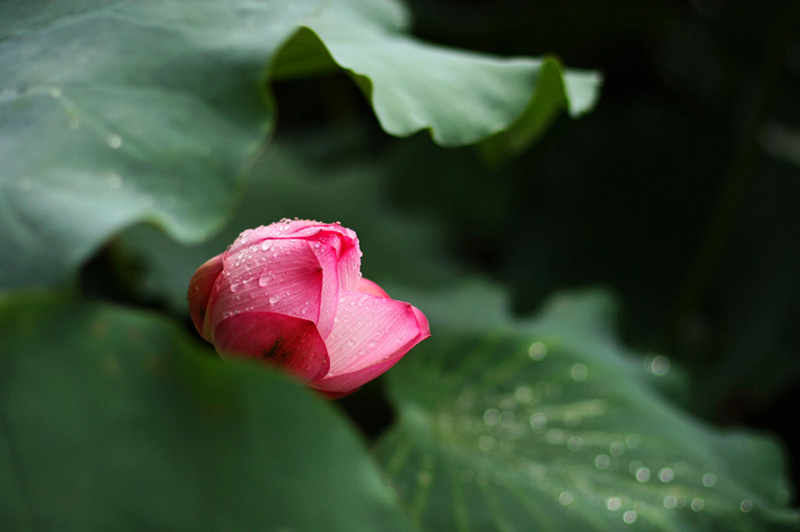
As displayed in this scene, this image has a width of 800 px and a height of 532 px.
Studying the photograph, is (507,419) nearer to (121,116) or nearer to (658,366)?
(658,366)

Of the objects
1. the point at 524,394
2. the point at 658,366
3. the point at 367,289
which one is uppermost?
the point at 367,289

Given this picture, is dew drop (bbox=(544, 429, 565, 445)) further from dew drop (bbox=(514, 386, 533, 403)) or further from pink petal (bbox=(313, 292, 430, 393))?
pink petal (bbox=(313, 292, 430, 393))

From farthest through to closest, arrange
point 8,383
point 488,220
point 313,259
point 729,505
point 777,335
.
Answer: point 488,220 → point 777,335 → point 729,505 → point 313,259 → point 8,383

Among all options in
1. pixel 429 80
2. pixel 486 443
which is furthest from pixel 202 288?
pixel 486 443

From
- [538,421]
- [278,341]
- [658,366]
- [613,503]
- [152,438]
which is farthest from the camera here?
[658,366]

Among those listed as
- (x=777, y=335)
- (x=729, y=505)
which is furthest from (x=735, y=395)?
(x=729, y=505)

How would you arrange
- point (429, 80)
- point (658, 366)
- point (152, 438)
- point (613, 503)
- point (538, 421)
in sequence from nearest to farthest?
point (152, 438)
point (429, 80)
point (613, 503)
point (538, 421)
point (658, 366)

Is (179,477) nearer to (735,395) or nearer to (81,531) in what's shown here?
(81,531)

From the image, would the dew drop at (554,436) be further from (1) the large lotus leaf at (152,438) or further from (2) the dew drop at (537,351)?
(1) the large lotus leaf at (152,438)
